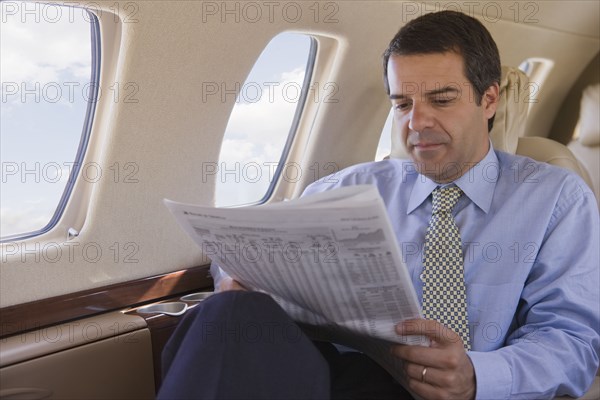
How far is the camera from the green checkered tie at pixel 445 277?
1.90 metres

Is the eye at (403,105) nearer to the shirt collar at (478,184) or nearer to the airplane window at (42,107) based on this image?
the shirt collar at (478,184)

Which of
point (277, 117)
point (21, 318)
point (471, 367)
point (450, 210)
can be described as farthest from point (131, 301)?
point (471, 367)

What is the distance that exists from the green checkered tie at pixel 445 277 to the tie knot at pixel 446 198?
0.01 m

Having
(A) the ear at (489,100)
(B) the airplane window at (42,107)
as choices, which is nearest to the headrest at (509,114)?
(A) the ear at (489,100)

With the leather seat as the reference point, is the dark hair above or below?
above

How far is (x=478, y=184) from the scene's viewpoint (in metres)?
2.01

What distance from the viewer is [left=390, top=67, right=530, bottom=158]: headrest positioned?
8.27 ft

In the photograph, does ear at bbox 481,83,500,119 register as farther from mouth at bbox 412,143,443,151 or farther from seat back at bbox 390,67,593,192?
seat back at bbox 390,67,593,192

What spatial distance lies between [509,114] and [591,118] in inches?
59.9

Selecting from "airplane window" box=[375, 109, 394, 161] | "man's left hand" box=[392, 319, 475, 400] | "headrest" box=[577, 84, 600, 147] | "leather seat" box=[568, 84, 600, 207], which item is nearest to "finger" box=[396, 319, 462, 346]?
"man's left hand" box=[392, 319, 475, 400]

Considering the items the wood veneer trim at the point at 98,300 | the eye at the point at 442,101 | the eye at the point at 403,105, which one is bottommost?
the wood veneer trim at the point at 98,300

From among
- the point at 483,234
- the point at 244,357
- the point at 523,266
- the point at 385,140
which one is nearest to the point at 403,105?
the point at 483,234

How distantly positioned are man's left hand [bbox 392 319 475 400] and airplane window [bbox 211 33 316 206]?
59.0 inches

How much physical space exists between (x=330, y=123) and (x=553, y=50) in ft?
5.50
